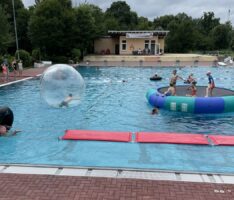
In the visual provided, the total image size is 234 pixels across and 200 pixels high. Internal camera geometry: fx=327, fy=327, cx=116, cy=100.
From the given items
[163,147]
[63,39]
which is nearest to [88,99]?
[163,147]

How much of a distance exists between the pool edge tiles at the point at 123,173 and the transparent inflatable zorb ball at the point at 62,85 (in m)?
2.13

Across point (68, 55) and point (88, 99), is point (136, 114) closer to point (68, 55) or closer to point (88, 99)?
point (88, 99)

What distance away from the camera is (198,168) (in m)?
8.37

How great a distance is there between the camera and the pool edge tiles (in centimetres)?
725

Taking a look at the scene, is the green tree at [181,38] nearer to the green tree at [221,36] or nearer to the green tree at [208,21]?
the green tree at [221,36]

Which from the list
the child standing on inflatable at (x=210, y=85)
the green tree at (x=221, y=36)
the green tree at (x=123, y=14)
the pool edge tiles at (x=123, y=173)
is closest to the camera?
the pool edge tiles at (x=123, y=173)

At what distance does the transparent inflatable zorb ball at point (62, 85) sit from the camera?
29.6ft

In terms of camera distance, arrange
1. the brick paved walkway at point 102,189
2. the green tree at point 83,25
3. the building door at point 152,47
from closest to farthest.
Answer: the brick paved walkway at point 102,189
the green tree at point 83,25
the building door at point 152,47

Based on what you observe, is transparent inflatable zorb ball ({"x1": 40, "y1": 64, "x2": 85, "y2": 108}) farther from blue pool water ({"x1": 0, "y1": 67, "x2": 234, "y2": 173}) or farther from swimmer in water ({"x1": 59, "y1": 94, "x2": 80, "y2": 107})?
blue pool water ({"x1": 0, "y1": 67, "x2": 234, "y2": 173})

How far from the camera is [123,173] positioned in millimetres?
7566

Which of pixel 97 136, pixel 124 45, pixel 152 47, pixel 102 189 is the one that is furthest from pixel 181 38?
pixel 102 189

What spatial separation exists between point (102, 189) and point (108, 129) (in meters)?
6.41

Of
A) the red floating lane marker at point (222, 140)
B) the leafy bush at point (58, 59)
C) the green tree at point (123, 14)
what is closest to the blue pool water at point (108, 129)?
the red floating lane marker at point (222, 140)

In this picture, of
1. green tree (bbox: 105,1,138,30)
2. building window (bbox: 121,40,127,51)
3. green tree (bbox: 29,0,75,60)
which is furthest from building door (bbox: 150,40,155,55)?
green tree (bbox: 105,1,138,30)
